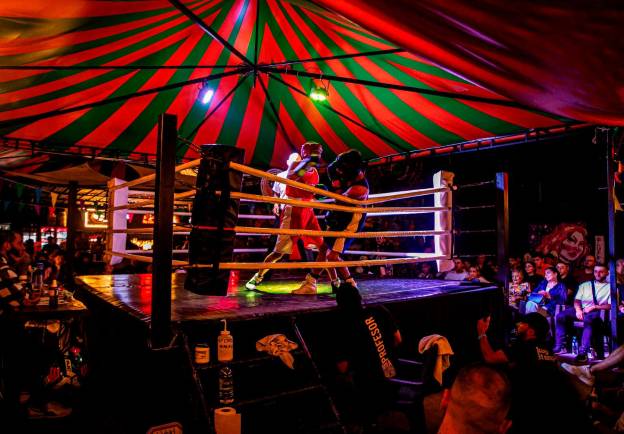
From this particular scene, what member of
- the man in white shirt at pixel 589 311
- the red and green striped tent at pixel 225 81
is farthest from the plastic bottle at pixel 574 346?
the red and green striped tent at pixel 225 81

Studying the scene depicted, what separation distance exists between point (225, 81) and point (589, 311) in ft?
21.0

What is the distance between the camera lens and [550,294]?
22.8 feet

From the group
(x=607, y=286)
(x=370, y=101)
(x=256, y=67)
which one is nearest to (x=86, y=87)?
(x=256, y=67)

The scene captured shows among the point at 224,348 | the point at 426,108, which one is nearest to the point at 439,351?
the point at 224,348

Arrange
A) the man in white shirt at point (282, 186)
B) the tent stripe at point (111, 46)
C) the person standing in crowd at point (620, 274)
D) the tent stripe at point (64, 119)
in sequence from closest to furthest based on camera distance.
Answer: the man in white shirt at point (282, 186) < the tent stripe at point (111, 46) < the tent stripe at point (64, 119) < the person standing in crowd at point (620, 274)

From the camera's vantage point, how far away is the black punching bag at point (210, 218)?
2268 mm

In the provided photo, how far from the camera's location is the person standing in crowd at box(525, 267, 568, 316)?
688 cm

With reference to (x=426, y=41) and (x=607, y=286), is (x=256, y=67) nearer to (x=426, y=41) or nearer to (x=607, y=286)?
(x=426, y=41)

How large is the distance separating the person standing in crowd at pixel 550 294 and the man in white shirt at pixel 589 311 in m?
0.17

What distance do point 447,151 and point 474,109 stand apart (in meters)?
1.35

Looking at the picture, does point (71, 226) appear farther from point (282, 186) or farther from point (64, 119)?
point (282, 186)

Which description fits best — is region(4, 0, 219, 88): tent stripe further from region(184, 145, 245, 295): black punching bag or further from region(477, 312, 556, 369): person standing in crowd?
region(477, 312, 556, 369): person standing in crowd

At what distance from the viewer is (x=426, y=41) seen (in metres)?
2.40

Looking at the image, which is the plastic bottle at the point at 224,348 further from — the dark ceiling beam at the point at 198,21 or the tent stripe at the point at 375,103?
the tent stripe at the point at 375,103
